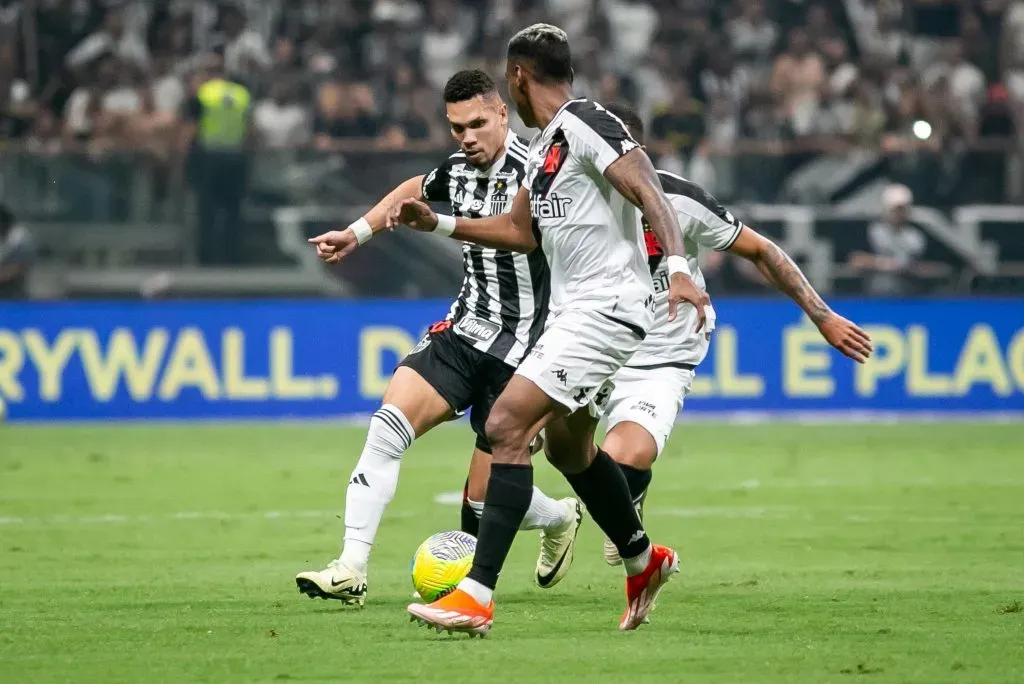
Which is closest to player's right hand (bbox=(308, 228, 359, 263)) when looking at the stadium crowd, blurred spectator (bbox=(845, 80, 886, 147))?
the stadium crowd

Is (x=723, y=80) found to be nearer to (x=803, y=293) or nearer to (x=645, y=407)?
(x=645, y=407)

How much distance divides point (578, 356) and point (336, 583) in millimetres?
1423

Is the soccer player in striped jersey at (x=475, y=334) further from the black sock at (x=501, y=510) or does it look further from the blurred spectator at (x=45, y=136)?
the blurred spectator at (x=45, y=136)

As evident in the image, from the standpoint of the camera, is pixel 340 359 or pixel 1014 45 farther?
pixel 1014 45

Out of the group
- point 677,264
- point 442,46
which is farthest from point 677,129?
point 677,264

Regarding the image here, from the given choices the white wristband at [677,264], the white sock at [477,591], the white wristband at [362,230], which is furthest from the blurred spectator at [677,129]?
the white sock at [477,591]

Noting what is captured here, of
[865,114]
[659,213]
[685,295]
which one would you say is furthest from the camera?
[865,114]

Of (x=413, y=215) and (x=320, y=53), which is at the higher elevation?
(x=413, y=215)

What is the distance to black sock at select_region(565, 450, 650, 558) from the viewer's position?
261 inches

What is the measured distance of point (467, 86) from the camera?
24.5 feet

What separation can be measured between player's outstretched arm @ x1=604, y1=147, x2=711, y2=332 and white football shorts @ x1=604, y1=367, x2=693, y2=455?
205 centimetres

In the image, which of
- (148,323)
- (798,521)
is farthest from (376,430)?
(148,323)

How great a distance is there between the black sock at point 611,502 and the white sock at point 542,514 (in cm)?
85

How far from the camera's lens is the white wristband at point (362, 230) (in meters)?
7.24
